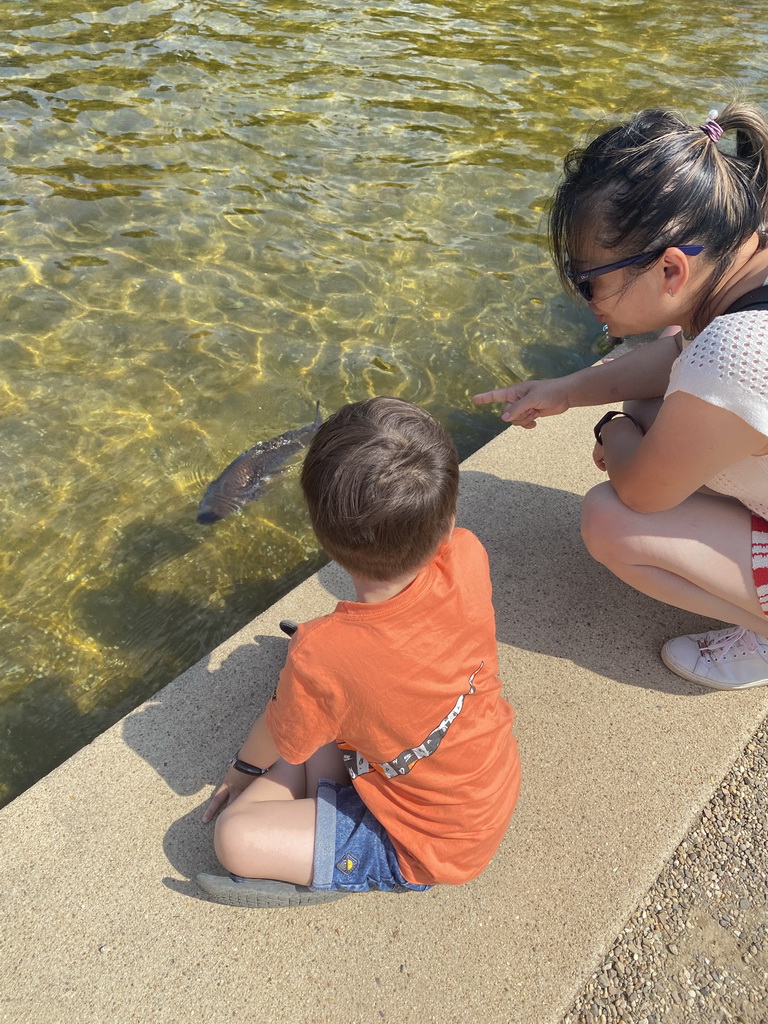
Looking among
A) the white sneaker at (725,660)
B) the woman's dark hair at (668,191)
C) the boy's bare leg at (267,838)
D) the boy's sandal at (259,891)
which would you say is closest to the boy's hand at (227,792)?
the boy's bare leg at (267,838)

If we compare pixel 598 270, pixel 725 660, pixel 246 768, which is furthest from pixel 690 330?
pixel 246 768

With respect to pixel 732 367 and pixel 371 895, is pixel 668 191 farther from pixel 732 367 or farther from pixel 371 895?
pixel 371 895

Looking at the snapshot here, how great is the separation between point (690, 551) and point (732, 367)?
2.37 feet

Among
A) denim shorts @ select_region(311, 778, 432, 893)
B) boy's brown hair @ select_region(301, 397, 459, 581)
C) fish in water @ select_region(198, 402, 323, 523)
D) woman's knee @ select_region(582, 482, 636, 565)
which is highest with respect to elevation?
boy's brown hair @ select_region(301, 397, 459, 581)

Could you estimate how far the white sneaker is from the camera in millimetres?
2865

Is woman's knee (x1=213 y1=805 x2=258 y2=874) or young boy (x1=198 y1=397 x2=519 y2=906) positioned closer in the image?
young boy (x1=198 y1=397 x2=519 y2=906)

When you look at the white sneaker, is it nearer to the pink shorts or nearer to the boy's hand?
the pink shorts

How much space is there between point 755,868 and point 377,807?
3.96 feet

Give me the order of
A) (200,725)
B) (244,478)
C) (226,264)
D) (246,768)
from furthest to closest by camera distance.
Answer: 1. (226,264)
2. (244,478)
3. (200,725)
4. (246,768)

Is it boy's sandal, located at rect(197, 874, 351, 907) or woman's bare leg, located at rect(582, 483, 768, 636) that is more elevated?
woman's bare leg, located at rect(582, 483, 768, 636)

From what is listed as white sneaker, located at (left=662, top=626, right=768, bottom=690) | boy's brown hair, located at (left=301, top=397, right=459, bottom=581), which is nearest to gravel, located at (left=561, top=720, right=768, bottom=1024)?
white sneaker, located at (left=662, top=626, right=768, bottom=690)

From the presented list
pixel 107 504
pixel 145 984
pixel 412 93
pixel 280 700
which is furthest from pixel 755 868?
pixel 412 93

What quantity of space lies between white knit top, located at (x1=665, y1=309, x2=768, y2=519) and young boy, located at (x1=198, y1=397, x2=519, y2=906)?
752 mm

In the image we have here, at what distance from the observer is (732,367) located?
216cm
